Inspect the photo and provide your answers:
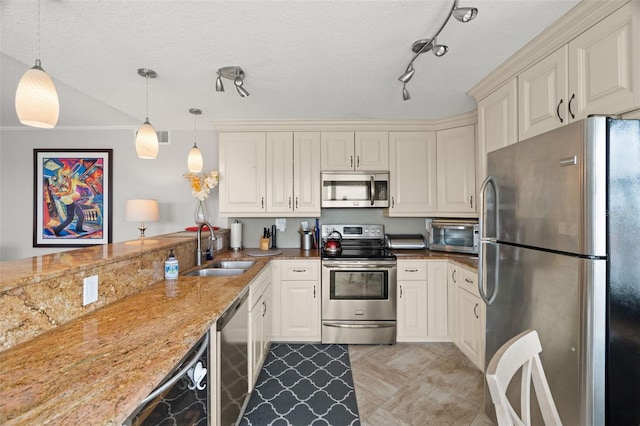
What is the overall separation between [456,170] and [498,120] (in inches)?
36.8

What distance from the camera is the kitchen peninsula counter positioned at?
666 millimetres

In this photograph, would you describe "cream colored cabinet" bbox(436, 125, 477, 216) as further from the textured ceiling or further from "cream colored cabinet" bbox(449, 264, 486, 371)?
"cream colored cabinet" bbox(449, 264, 486, 371)

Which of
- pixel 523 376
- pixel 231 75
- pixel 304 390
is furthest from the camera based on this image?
pixel 304 390

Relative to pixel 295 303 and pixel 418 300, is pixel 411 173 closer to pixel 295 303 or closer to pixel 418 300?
pixel 418 300

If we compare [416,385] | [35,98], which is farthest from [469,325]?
[35,98]

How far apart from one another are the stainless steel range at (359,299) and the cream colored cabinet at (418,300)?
85 millimetres

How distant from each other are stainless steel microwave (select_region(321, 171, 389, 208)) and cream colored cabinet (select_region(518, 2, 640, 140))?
4.76 feet

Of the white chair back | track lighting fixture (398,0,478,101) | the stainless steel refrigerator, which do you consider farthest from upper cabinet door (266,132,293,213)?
the white chair back

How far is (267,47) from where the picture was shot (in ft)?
5.62

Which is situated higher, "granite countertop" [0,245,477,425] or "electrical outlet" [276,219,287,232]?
"electrical outlet" [276,219,287,232]

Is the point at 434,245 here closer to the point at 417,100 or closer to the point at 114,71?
the point at 417,100

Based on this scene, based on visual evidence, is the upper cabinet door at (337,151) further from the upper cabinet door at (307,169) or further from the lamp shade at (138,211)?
the lamp shade at (138,211)

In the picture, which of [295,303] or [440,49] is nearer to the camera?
[440,49]

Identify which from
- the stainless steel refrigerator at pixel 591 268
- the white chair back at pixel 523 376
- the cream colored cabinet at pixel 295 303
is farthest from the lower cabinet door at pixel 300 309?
the white chair back at pixel 523 376
